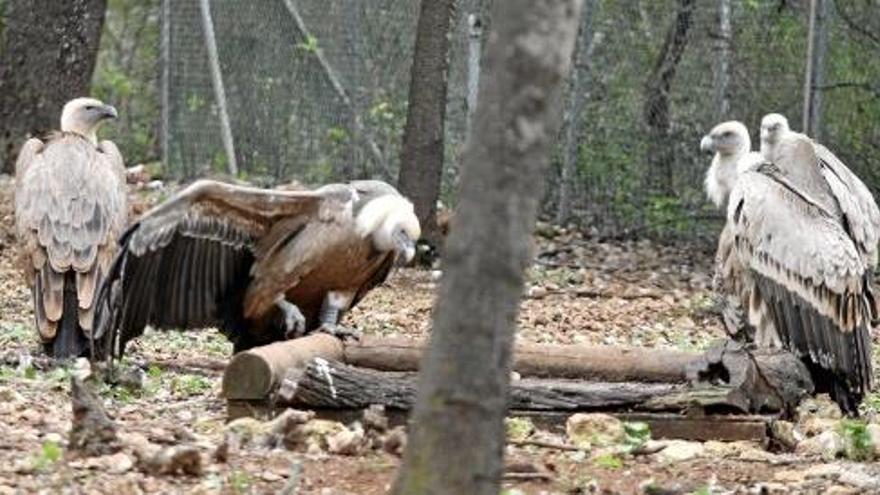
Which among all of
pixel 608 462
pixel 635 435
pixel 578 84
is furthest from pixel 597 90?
pixel 608 462

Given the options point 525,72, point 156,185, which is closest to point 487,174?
point 525,72

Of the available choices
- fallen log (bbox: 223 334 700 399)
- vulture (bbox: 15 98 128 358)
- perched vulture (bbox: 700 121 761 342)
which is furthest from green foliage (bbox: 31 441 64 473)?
perched vulture (bbox: 700 121 761 342)

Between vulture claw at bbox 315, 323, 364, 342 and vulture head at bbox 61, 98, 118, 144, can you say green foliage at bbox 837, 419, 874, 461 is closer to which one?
vulture claw at bbox 315, 323, 364, 342

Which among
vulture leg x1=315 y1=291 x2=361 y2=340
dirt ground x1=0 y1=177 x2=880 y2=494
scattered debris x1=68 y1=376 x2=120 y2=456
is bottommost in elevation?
dirt ground x1=0 y1=177 x2=880 y2=494

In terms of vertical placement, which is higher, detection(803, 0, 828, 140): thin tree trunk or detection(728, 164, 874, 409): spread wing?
detection(803, 0, 828, 140): thin tree trunk

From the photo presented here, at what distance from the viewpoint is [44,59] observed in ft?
46.8

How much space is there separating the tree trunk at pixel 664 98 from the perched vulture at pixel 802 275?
173 inches

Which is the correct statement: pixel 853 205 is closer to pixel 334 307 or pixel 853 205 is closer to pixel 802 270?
pixel 802 270

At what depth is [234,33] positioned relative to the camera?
627 inches

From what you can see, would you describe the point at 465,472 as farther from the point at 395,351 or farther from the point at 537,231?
the point at 537,231

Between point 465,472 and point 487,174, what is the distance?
2.12ft

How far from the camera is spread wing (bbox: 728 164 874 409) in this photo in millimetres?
9430

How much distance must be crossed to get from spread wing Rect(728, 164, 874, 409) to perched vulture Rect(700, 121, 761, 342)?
0.69 feet

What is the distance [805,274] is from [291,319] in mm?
2615
